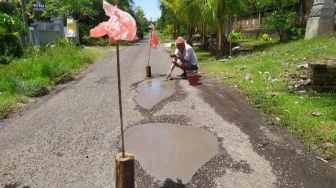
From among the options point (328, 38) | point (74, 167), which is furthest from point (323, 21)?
point (74, 167)

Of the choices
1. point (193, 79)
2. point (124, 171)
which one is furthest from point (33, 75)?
point (124, 171)

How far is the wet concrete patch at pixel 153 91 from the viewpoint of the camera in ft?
26.3

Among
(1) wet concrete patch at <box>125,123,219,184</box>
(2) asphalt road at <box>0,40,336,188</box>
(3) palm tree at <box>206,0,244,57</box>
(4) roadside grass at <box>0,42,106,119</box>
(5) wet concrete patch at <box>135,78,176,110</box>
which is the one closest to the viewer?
(2) asphalt road at <box>0,40,336,188</box>

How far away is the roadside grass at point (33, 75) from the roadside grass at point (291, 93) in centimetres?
469

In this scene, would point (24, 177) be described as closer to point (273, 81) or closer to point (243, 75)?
point (273, 81)

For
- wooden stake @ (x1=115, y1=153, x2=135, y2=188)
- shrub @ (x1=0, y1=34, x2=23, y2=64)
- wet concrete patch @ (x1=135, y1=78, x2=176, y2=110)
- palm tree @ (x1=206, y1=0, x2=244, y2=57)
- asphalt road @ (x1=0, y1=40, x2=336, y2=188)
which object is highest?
palm tree @ (x1=206, y1=0, x2=244, y2=57)

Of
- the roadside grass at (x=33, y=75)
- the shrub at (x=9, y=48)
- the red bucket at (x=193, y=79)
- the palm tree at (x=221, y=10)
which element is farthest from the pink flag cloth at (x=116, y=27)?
the palm tree at (x=221, y=10)

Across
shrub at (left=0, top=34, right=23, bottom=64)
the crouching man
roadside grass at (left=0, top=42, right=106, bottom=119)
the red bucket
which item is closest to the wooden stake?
roadside grass at (left=0, top=42, right=106, bottom=119)

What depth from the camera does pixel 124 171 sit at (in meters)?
3.81

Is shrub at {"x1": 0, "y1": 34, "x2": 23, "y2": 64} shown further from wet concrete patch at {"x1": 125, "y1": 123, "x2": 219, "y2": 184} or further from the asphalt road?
wet concrete patch at {"x1": 125, "y1": 123, "x2": 219, "y2": 184}

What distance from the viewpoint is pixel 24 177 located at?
463 cm

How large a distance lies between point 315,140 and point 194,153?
65.9 inches

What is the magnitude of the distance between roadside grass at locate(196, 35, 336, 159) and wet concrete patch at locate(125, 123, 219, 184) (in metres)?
1.36

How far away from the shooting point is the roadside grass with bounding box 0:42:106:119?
29.2ft
